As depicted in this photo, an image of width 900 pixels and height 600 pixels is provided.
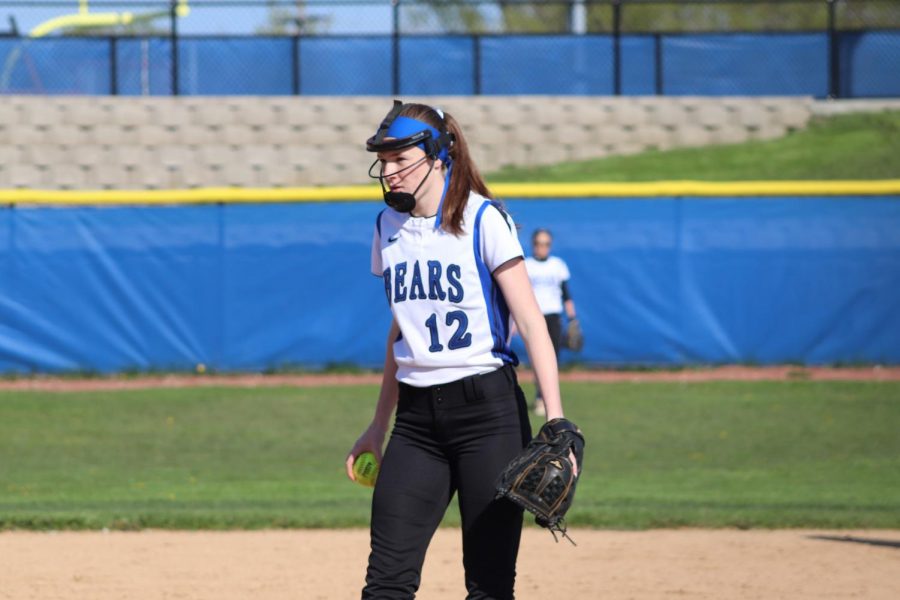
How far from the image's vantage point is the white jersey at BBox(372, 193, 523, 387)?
3969 mm

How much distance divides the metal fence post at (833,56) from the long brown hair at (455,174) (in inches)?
780

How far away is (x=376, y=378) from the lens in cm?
1590

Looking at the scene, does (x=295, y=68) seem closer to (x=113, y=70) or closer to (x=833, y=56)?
(x=113, y=70)

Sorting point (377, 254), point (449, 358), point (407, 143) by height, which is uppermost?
point (407, 143)

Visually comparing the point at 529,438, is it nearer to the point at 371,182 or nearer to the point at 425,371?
the point at 425,371

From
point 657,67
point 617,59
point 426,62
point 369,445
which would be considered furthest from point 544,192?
point 369,445

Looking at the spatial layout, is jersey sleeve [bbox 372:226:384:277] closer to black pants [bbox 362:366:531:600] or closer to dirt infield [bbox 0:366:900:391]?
black pants [bbox 362:366:531:600]

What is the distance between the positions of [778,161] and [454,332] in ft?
64.0

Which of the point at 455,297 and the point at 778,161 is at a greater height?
the point at 455,297

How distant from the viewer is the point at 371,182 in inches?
845

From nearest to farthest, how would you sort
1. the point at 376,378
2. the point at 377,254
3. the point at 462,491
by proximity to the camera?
the point at 462,491 < the point at 377,254 < the point at 376,378

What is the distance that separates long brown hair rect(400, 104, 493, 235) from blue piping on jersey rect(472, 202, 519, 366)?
0.06 m

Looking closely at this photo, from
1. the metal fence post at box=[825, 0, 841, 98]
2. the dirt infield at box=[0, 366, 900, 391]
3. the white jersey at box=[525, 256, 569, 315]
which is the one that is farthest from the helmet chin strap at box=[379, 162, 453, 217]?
the metal fence post at box=[825, 0, 841, 98]

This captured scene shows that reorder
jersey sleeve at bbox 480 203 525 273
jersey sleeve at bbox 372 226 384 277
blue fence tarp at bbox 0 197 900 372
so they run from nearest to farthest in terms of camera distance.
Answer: jersey sleeve at bbox 480 203 525 273, jersey sleeve at bbox 372 226 384 277, blue fence tarp at bbox 0 197 900 372
